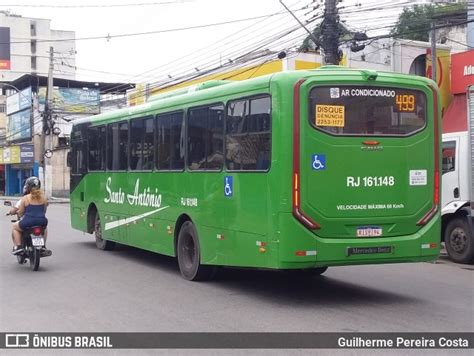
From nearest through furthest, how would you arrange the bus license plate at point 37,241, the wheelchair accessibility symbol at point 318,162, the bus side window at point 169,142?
the wheelchair accessibility symbol at point 318,162 → the bus side window at point 169,142 → the bus license plate at point 37,241

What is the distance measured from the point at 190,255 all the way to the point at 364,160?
352 cm

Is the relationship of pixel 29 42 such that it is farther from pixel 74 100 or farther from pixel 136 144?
pixel 136 144

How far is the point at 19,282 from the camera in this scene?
1016 cm

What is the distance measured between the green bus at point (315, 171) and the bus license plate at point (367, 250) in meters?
0.01

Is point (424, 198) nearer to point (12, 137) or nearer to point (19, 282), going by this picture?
point (19, 282)

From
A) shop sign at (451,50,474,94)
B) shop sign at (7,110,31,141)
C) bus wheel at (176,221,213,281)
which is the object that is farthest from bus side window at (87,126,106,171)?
shop sign at (7,110,31,141)

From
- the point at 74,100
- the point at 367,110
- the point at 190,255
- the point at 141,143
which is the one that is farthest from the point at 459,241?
the point at 74,100

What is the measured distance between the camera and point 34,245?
11.0 metres

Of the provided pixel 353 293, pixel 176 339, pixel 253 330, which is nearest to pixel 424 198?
pixel 353 293

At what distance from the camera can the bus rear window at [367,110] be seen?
7.75 meters

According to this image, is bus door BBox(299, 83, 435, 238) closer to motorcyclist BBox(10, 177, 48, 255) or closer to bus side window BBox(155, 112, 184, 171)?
bus side window BBox(155, 112, 184, 171)

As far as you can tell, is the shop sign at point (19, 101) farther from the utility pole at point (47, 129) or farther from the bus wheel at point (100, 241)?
the bus wheel at point (100, 241)

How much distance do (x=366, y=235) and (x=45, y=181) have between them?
34431 millimetres

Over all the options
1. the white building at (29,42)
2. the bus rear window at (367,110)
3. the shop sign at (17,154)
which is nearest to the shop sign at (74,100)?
the shop sign at (17,154)
